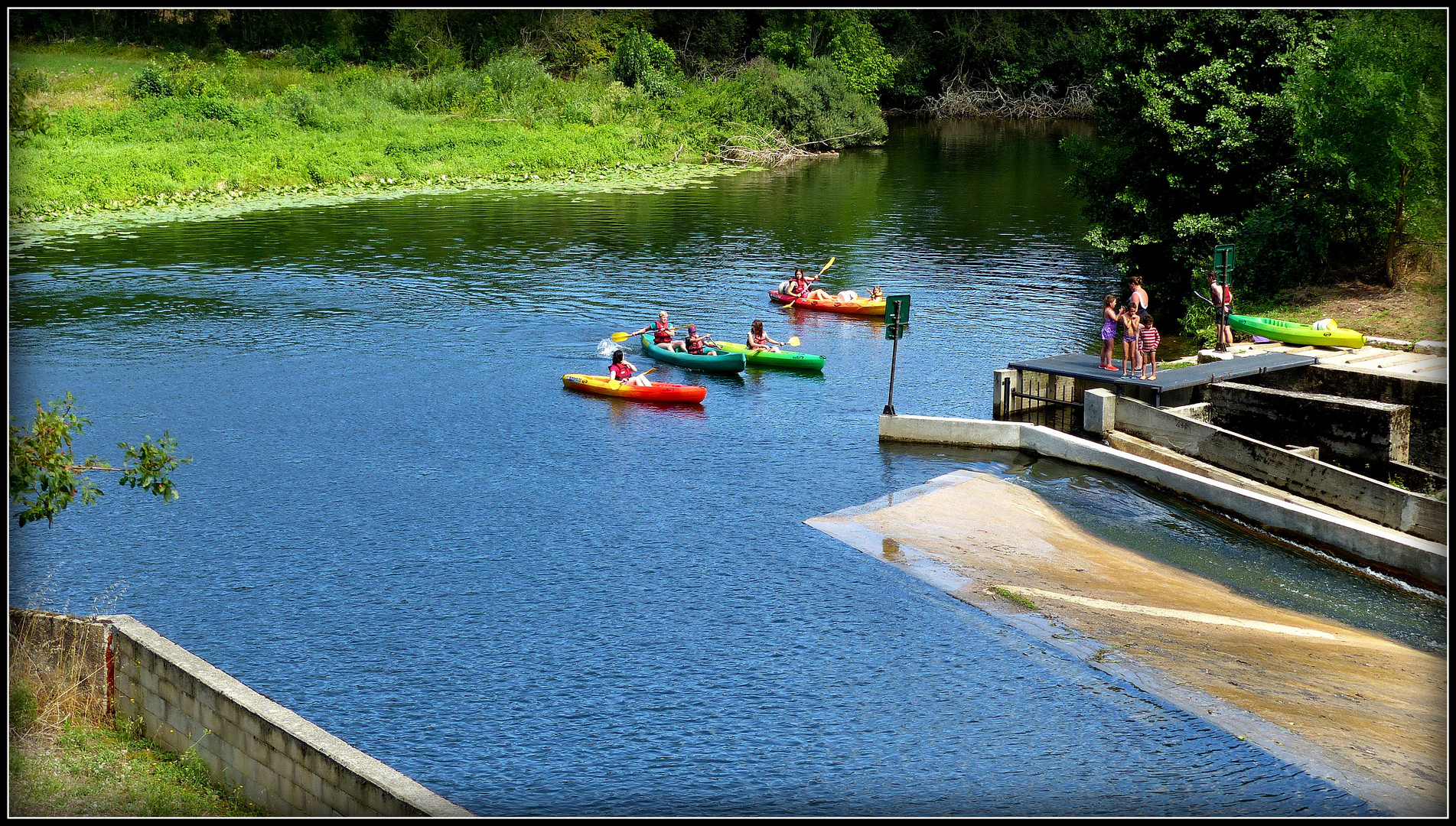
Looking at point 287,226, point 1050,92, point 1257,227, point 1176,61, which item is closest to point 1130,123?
point 1176,61

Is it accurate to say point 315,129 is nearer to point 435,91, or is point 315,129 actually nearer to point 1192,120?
point 435,91

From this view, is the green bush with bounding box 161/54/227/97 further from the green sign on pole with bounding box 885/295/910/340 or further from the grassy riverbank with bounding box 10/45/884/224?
the green sign on pole with bounding box 885/295/910/340

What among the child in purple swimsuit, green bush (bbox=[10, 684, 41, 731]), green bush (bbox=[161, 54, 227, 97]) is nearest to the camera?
green bush (bbox=[10, 684, 41, 731])

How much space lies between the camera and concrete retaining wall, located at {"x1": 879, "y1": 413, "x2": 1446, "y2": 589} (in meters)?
20.3

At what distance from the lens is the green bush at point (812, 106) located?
81.3m

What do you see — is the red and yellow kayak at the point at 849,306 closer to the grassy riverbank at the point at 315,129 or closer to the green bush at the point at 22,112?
the green bush at the point at 22,112

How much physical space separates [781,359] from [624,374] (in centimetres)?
456

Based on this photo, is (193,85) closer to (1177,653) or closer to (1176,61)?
(1176,61)

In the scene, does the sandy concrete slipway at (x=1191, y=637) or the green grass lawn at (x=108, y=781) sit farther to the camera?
the sandy concrete slipway at (x=1191, y=637)

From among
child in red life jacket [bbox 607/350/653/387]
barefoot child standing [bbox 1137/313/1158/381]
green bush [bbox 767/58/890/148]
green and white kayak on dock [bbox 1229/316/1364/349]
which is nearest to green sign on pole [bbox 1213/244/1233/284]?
green and white kayak on dock [bbox 1229/316/1364/349]

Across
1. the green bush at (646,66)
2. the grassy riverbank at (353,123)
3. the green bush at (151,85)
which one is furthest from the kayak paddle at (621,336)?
the green bush at (646,66)

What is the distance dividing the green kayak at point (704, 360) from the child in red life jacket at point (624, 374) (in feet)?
7.41

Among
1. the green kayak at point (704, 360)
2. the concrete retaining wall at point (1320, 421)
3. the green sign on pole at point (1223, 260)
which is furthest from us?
the green kayak at point (704, 360)

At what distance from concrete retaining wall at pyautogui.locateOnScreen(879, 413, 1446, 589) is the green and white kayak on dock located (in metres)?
6.85
